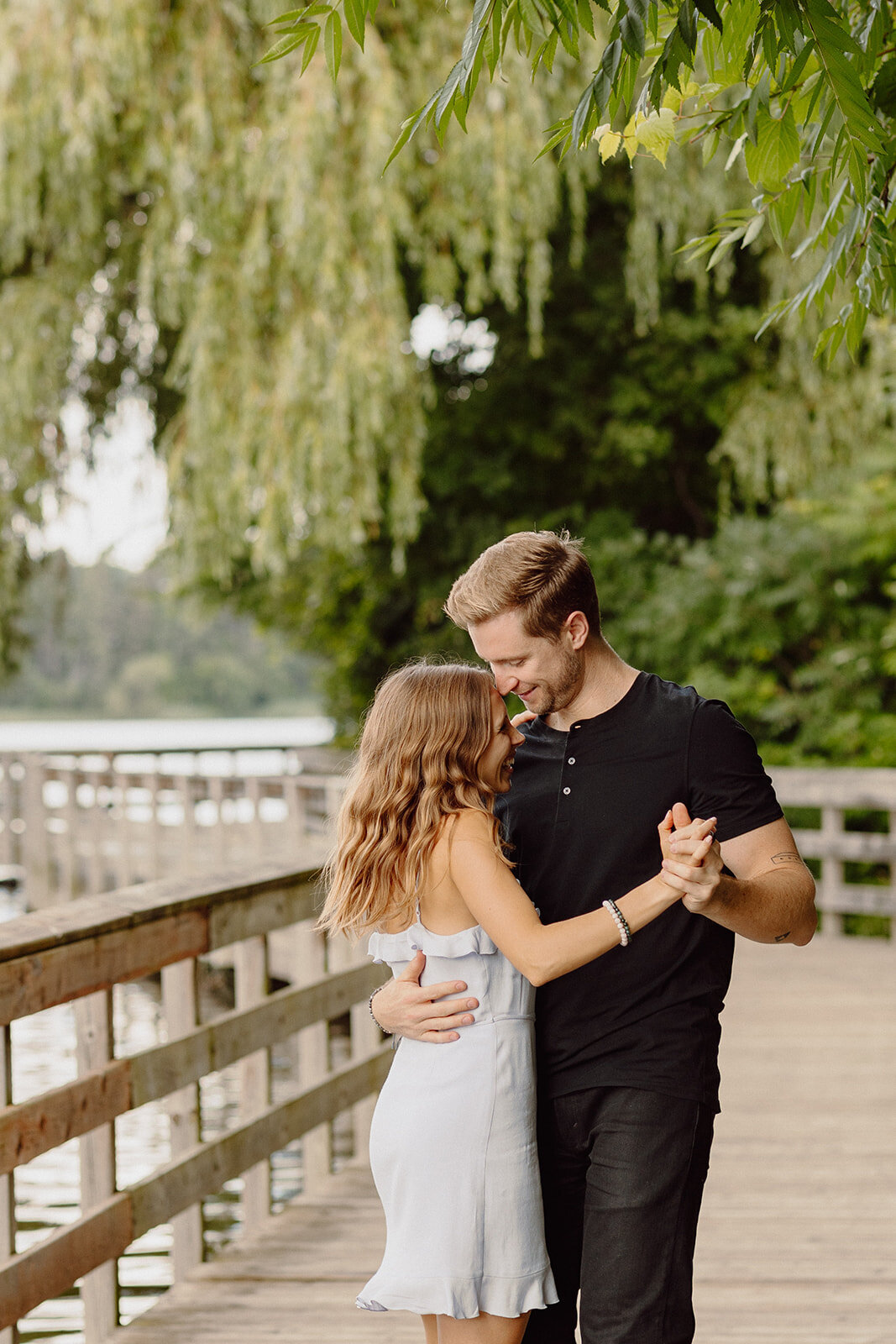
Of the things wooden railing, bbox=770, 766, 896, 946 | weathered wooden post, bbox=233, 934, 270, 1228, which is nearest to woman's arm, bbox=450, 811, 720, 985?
weathered wooden post, bbox=233, 934, 270, 1228

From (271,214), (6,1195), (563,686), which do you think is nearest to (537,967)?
(563,686)

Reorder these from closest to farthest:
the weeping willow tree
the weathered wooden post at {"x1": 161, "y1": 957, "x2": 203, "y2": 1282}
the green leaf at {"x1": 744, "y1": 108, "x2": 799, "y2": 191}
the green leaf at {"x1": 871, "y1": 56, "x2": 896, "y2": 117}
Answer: the green leaf at {"x1": 744, "y1": 108, "x2": 799, "y2": 191}
the green leaf at {"x1": 871, "y1": 56, "x2": 896, "y2": 117}
the weathered wooden post at {"x1": 161, "y1": 957, "x2": 203, "y2": 1282}
the weeping willow tree

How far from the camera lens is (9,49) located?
32.1ft

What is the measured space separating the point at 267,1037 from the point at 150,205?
876 cm

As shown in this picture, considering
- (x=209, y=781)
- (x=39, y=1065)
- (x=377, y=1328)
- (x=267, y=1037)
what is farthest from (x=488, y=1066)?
(x=209, y=781)

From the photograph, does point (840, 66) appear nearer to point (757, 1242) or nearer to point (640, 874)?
point (640, 874)

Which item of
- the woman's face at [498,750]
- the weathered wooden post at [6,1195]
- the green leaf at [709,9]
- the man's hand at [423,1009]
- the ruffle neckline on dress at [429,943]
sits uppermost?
the green leaf at [709,9]

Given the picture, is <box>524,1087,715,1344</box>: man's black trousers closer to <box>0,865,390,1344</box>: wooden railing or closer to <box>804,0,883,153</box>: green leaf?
<box>0,865,390,1344</box>: wooden railing

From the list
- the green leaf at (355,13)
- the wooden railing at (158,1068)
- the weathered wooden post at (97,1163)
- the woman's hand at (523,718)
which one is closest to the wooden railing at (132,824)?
the wooden railing at (158,1068)

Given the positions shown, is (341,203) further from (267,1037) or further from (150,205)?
(267,1037)

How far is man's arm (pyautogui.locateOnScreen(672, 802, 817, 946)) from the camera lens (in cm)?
211

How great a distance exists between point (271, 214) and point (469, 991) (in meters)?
8.34

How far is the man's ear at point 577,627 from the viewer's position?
7.57 feet

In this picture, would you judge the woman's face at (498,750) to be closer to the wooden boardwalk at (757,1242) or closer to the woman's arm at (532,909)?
the woman's arm at (532,909)
